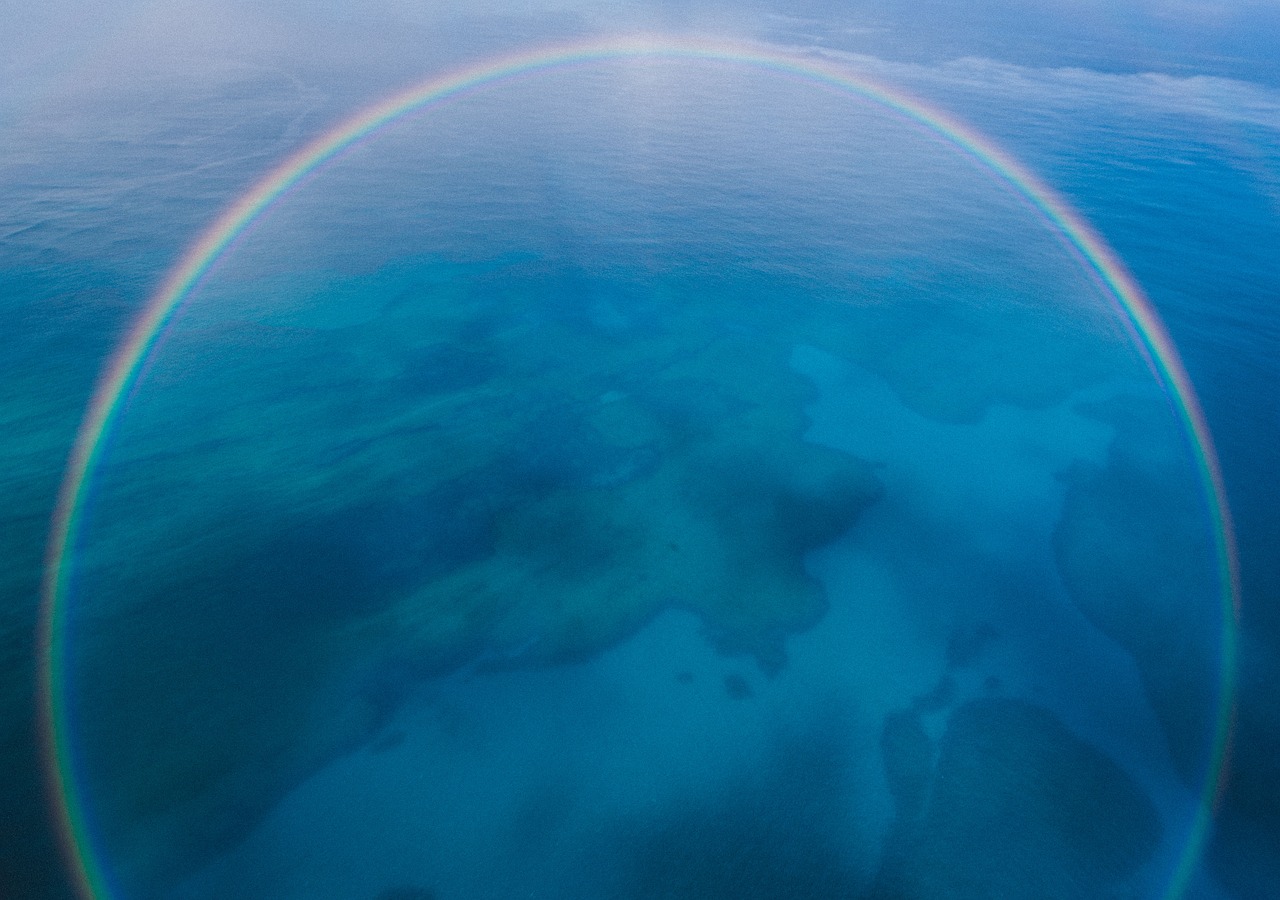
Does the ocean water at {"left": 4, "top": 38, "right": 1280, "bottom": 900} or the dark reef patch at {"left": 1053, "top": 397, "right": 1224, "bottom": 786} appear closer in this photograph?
the ocean water at {"left": 4, "top": 38, "right": 1280, "bottom": 900}

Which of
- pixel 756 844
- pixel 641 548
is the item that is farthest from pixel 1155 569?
pixel 641 548

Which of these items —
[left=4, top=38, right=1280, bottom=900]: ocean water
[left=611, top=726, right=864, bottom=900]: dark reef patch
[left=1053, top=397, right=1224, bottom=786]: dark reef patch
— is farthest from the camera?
[left=1053, top=397, right=1224, bottom=786]: dark reef patch

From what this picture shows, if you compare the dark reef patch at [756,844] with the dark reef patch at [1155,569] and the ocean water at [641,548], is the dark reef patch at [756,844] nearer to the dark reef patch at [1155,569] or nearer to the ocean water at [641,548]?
the ocean water at [641,548]

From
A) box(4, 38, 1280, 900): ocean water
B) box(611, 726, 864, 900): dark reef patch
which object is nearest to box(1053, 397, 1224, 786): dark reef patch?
box(4, 38, 1280, 900): ocean water

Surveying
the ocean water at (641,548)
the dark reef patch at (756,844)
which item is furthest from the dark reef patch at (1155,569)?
the dark reef patch at (756,844)

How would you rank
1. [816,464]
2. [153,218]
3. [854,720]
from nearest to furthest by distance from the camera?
[854,720] < [816,464] < [153,218]

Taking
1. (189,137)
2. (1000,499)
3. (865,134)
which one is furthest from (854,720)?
(189,137)

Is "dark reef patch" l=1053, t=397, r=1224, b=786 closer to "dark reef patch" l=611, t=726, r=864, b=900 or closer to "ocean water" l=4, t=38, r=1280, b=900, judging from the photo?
"ocean water" l=4, t=38, r=1280, b=900

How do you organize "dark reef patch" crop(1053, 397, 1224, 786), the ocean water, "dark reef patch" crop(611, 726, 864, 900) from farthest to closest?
"dark reef patch" crop(1053, 397, 1224, 786) → the ocean water → "dark reef patch" crop(611, 726, 864, 900)

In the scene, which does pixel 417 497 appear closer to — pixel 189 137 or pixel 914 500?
pixel 914 500
